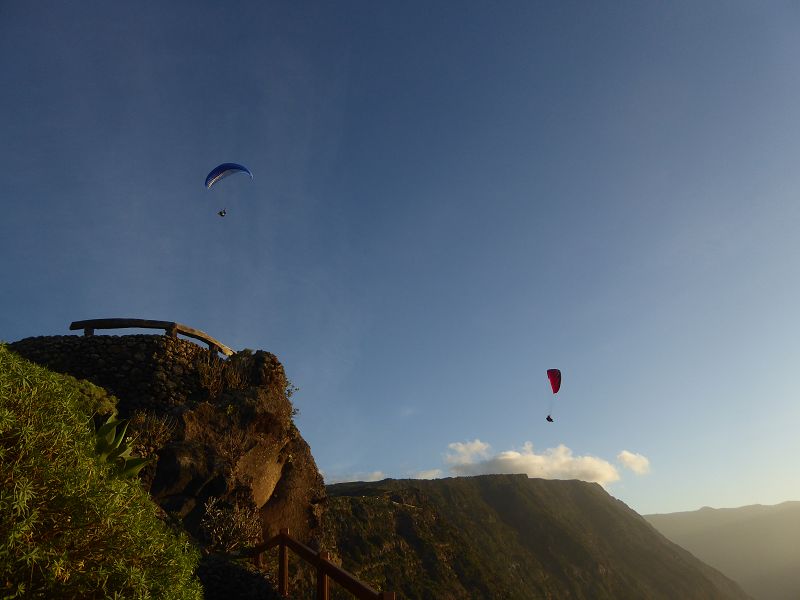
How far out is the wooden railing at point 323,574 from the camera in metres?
6.02

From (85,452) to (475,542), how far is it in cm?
7500

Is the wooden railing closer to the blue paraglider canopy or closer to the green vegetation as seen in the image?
the green vegetation

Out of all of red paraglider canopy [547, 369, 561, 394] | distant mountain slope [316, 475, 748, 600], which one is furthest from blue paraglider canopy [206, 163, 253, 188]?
red paraglider canopy [547, 369, 561, 394]

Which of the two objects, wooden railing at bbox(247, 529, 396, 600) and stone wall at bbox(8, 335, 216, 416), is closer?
wooden railing at bbox(247, 529, 396, 600)

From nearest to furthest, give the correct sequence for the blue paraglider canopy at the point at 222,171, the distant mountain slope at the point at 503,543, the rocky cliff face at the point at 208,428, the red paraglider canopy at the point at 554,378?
the rocky cliff face at the point at 208,428
the blue paraglider canopy at the point at 222,171
the red paraglider canopy at the point at 554,378
the distant mountain slope at the point at 503,543

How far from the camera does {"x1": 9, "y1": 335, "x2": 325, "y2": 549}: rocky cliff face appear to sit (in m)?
13.7

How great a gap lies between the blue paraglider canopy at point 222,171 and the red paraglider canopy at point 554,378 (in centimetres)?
1890

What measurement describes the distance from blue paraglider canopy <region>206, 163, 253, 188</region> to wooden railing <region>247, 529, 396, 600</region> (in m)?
15.6

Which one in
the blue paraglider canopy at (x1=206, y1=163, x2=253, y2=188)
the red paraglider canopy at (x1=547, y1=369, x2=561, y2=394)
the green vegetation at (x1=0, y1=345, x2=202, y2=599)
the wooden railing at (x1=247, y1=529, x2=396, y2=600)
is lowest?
the wooden railing at (x1=247, y1=529, x2=396, y2=600)

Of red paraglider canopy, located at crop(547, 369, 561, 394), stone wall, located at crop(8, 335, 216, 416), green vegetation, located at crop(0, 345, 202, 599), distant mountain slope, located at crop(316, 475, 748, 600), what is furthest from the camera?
distant mountain slope, located at crop(316, 475, 748, 600)

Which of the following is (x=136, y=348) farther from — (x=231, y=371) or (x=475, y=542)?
(x=475, y=542)

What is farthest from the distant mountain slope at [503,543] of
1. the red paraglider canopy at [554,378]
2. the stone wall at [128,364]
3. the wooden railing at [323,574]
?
the red paraglider canopy at [554,378]

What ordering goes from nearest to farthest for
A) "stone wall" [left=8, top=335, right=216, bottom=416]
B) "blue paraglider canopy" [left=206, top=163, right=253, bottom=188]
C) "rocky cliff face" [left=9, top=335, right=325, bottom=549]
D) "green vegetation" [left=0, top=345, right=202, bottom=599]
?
"green vegetation" [left=0, top=345, right=202, bottom=599] < "rocky cliff face" [left=9, top=335, right=325, bottom=549] < "stone wall" [left=8, top=335, right=216, bottom=416] < "blue paraglider canopy" [left=206, top=163, right=253, bottom=188]

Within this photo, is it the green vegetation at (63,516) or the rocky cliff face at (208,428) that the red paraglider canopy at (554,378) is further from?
the green vegetation at (63,516)
